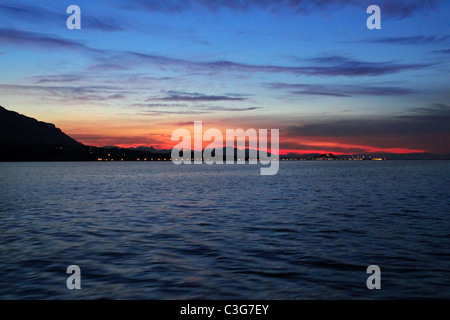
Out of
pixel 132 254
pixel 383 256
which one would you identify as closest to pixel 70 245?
pixel 132 254

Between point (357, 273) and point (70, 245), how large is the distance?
1500 cm

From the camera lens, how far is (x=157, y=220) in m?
31.0

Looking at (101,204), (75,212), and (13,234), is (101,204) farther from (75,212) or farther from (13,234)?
(13,234)
